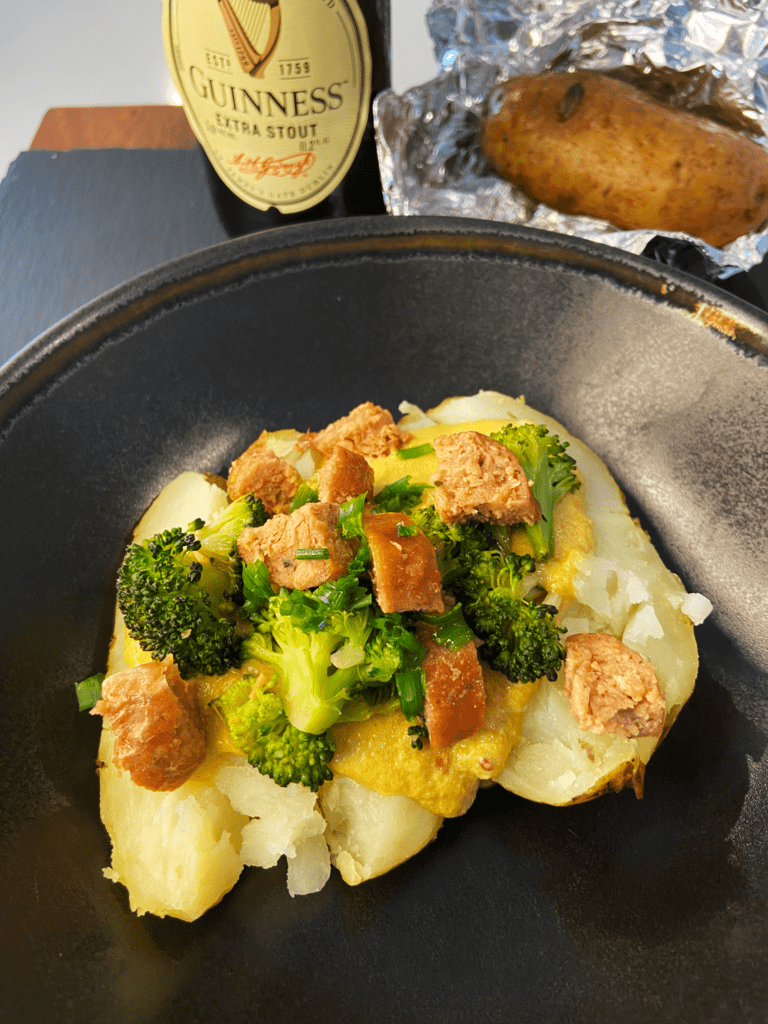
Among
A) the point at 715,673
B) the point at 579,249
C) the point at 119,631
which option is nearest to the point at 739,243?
the point at 579,249

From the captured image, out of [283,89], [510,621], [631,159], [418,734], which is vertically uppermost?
[283,89]

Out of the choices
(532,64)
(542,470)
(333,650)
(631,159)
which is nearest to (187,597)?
(333,650)

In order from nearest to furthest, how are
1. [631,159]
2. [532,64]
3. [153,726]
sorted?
[153,726] < [631,159] < [532,64]

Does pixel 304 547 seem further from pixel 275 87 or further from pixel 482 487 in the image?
pixel 275 87

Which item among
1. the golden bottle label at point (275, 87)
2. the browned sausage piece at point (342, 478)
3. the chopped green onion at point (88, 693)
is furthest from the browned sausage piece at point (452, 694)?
the golden bottle label at point (275, 87)

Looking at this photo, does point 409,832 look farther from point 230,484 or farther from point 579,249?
point 579,249
